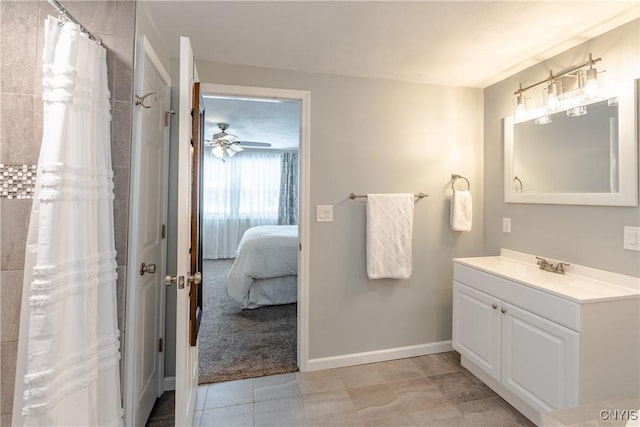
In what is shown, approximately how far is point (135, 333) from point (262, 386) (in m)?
1.02

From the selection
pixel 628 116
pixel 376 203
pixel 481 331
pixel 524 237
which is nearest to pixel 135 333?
pixel 376 203

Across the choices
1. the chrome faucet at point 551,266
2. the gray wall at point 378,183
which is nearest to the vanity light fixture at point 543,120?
the gray wall at point 378,183

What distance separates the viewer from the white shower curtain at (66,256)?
102 cm

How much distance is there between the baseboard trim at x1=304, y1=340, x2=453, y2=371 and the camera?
2258mm

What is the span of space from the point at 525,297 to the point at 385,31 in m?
1.73

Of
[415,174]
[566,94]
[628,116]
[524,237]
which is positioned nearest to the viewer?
[628,116]

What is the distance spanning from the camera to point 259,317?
3191 mm

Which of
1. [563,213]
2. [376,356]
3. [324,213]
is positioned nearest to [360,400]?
[376,356]

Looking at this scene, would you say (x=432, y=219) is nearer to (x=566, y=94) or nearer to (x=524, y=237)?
(x=524, y=237)

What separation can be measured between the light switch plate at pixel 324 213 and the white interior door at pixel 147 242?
106cm

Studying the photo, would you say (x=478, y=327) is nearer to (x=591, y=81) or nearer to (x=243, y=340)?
(x=591, y=81)

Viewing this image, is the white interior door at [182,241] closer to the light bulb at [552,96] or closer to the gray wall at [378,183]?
the gray wall at [378,183]

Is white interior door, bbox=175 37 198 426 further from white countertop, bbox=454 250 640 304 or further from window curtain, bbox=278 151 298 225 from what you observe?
window curtain, bbox=278 151 298 225

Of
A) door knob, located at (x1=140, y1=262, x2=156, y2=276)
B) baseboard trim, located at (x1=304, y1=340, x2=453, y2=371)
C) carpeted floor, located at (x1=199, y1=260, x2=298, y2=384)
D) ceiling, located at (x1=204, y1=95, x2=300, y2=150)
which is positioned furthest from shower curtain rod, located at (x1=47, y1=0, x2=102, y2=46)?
baseboard trim, located at (x1=304, y1=340, x2=453, y2=371)
